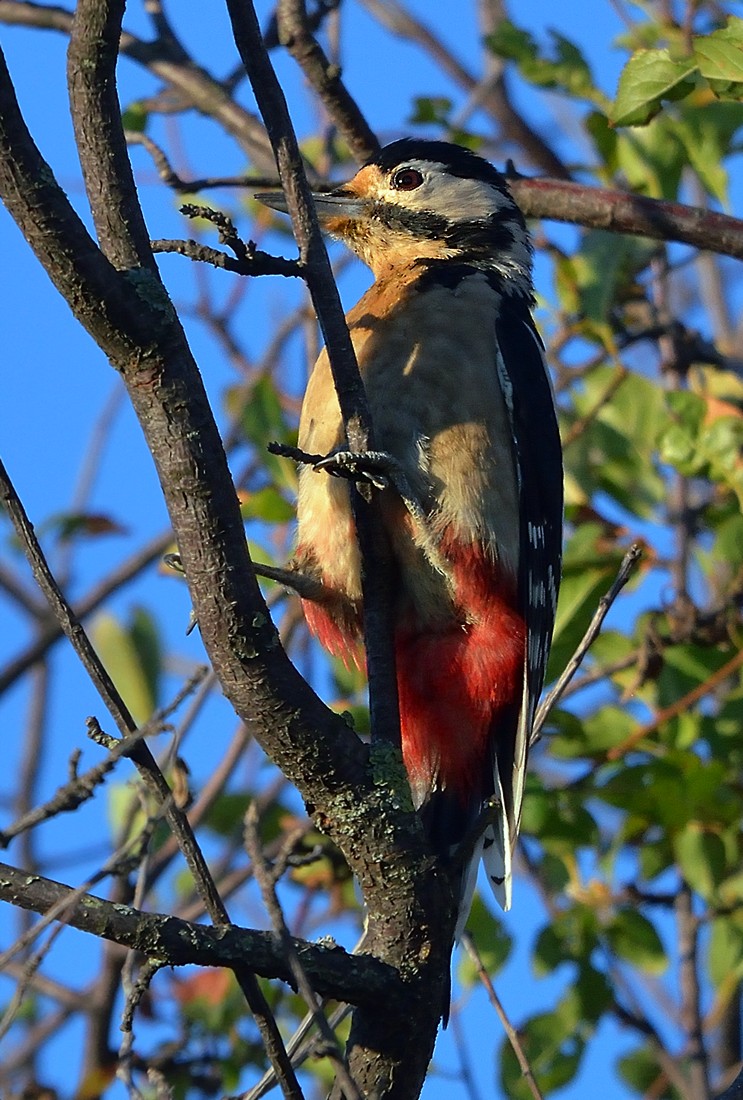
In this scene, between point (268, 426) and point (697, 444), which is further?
point (268, 426)

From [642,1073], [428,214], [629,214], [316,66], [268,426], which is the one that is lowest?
[642,1073]

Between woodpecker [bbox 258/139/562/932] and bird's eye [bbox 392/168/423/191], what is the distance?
0.30 m

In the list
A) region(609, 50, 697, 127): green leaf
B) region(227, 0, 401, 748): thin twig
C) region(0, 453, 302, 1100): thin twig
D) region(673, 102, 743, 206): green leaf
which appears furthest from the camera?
region(673, 102, 743, 206): green leaf

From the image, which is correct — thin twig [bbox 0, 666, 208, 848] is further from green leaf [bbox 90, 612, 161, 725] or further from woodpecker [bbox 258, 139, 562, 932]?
green leaf [bbox 90, 612, 161, 725]

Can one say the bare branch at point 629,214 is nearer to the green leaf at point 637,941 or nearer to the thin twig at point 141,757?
the green leaf at point 637,941

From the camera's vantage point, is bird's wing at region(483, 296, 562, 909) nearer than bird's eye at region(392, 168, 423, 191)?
Yes

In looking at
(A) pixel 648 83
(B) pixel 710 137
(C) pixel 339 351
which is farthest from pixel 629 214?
(C) pixel 339 351

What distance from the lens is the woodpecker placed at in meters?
3.80

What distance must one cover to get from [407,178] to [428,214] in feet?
0.55

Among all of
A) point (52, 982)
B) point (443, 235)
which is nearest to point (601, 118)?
point (443, 235)

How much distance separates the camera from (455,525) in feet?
12.5

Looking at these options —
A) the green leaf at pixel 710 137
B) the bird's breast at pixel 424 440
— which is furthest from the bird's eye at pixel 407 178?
the green leaf at pixel 710 137

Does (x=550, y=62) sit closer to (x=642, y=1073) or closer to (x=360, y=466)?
(x=360, y=466)

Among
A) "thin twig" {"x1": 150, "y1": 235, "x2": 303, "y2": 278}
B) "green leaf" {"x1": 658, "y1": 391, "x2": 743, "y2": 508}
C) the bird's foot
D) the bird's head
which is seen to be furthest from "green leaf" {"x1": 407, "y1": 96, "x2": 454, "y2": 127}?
"thin twig" {"x1": 150, "y1": 235, "x2": 303, "y2": 278}
